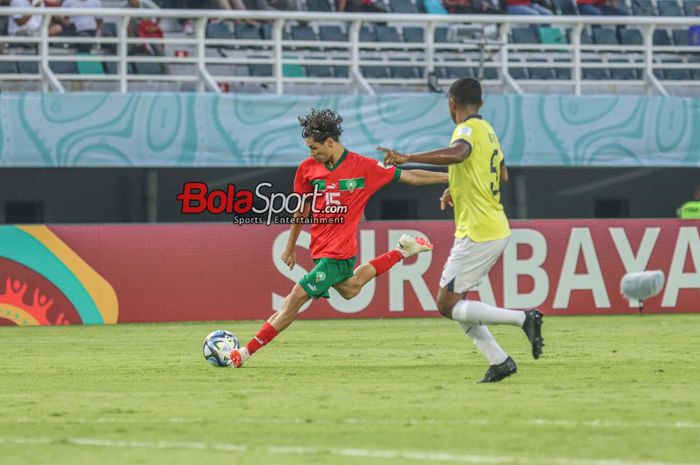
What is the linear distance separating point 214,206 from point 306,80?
2.93 metres

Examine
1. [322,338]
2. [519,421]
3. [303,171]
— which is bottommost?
[322,338]

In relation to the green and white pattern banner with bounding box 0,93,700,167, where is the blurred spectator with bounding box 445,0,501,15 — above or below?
above

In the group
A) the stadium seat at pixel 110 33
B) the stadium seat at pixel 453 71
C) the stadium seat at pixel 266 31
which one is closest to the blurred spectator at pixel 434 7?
the stadium seat at pixel 453 71

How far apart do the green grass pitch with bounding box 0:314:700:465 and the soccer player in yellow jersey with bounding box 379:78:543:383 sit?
0.40 metres

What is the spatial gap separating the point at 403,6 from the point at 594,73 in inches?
148

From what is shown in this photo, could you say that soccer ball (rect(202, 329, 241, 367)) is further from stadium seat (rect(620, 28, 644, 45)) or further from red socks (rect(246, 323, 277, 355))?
stadium seat (rect(620, 28, 644, 45))

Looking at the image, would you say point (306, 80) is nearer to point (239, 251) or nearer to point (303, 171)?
point (239, 251)

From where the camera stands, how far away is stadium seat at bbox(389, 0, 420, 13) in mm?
26547

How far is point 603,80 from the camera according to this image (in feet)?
87.4

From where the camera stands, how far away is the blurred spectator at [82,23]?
78.1 feet

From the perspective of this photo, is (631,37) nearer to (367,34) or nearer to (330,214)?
(367,34)

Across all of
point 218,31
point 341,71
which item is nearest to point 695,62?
point 341,71

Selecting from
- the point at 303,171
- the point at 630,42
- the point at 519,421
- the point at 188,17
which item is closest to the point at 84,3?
the point at 188,17

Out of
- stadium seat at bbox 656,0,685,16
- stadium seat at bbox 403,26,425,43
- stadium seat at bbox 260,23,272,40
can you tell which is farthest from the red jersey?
stadium seat at bbox 656,0,685,16
